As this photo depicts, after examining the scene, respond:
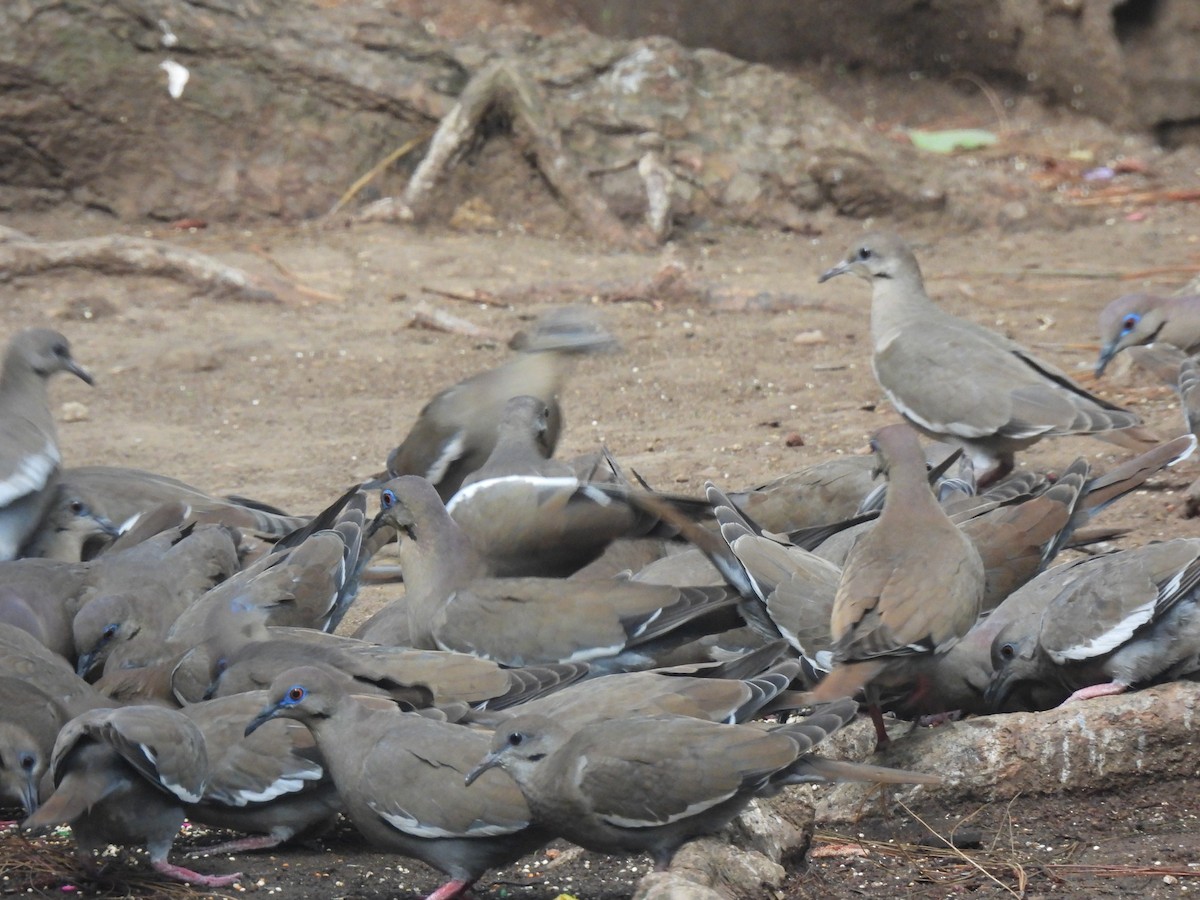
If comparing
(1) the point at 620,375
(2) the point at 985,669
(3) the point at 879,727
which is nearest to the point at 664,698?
(3) the point at 879,727

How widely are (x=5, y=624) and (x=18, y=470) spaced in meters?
1.24

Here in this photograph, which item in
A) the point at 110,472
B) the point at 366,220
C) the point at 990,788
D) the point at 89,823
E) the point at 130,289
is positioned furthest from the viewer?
the point at 366,220

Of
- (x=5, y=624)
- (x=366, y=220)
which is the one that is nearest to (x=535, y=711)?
(x=5, y=624)

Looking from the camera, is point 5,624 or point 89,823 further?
point 5,624

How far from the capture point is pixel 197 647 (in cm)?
480

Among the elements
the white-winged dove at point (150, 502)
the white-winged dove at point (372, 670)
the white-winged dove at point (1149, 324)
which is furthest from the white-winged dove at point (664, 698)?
the white-winged dove at point (1149, 324)

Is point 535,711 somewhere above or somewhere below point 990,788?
above

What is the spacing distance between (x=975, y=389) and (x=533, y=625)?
267 centimetres

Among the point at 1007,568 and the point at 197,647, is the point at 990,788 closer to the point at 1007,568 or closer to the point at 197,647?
the point at 1007,568

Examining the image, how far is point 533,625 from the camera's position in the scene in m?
4.79

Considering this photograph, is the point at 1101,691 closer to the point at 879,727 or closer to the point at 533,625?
the point at 879,727

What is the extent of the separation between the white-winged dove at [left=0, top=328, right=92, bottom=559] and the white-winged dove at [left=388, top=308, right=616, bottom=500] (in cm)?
134

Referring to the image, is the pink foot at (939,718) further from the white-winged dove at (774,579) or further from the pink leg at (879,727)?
the white-winged dove at (774,579)

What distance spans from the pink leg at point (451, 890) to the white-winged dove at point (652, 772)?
257 mm
